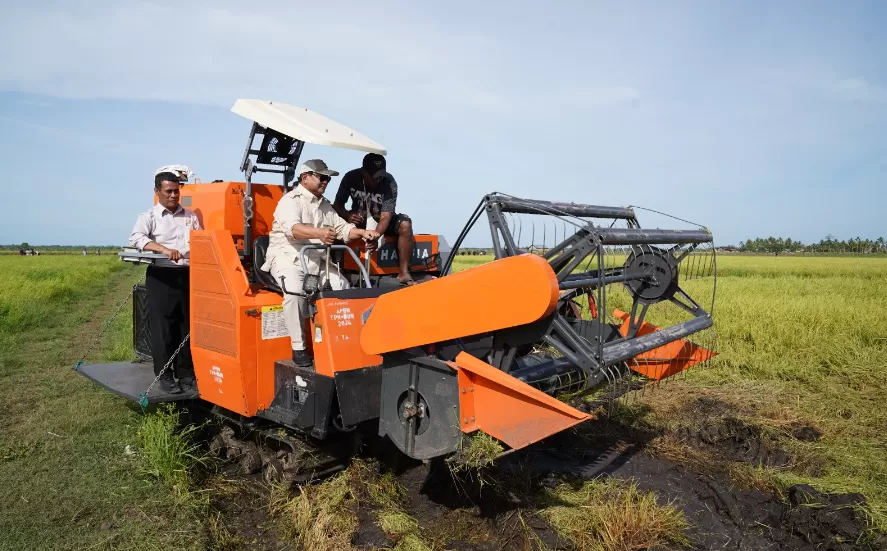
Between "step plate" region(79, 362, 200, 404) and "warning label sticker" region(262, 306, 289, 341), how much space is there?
3.83ft

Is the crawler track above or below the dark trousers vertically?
below

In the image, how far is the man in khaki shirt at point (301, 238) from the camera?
14.0ft

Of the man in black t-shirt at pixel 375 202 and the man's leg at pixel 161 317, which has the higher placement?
the man in black t-shirt at pixel 375 202

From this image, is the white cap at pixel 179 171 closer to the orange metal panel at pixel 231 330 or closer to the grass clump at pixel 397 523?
the orange metal panel at pixel 231 330

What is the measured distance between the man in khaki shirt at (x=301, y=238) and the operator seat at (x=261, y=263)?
54 millimetres

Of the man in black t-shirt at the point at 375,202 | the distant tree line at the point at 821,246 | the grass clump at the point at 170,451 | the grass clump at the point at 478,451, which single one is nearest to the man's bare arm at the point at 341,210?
the man in black t-shirt at the point at 375,202

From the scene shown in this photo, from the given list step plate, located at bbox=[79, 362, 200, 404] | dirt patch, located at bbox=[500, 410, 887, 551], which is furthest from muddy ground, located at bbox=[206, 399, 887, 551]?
step plate, located at bbox=[79, 362, 200, 404]

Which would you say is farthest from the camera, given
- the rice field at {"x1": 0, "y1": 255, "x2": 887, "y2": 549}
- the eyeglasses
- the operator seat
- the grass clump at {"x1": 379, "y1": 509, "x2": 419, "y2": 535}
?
the eyeglasses

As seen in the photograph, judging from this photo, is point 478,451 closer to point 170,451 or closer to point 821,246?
point 170,451

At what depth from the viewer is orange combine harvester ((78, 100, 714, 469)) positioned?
10.3ft

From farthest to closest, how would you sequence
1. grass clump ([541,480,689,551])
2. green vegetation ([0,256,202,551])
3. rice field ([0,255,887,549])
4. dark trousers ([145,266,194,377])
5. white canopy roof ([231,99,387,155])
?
dark trousers ([145,266,194,377]) → white canopy roof ([231,99,387,155]) → rice field ([0,255,887,549]) → green vegetation ([0,256,202,551]) → grass clump ([541,480,689,551])

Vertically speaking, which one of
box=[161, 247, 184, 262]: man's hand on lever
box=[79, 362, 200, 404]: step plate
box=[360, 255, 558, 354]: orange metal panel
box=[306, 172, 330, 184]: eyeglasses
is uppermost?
box=[306, 172, 330, 184]: eyeglasses

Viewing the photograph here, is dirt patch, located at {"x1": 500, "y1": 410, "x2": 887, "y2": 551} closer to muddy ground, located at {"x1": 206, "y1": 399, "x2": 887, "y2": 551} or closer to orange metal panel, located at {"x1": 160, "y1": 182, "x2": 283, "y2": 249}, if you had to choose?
muddy ground, located at {"x1": 206, "y1": 399, "x2": 887, "y2": 551}

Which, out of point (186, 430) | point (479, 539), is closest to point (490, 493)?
point (479, 539)
